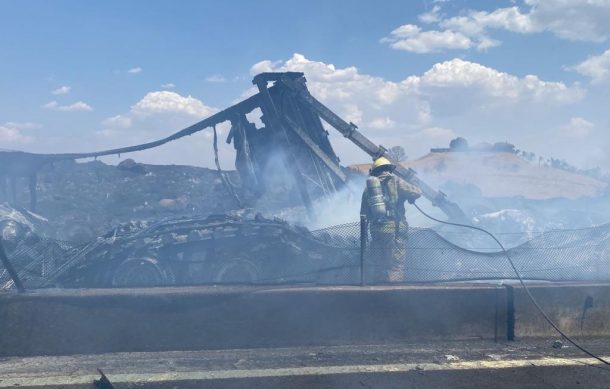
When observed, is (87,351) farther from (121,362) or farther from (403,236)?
(403,236)

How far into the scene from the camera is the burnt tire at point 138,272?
847 centimetres

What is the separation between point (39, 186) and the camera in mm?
19141

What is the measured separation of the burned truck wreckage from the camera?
725 centimetres

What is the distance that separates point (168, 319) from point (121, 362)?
2.02 feet

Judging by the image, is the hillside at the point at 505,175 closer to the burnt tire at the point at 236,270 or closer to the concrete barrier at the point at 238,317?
the burnt tire at the point at 236,270

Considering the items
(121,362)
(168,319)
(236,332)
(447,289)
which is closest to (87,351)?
(121,362)

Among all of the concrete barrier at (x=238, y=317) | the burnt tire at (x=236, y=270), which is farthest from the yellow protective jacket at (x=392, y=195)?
the burnt tire at (x=236, y=270)

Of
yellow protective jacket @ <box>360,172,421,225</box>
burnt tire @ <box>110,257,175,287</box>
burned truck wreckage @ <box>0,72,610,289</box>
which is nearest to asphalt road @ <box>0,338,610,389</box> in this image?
burned truck wreckage @ <box>0,72,610,289</box>

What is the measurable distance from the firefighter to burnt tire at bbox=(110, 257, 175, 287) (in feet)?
12.0

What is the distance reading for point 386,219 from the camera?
301 inches

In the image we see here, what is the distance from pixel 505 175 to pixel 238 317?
43530 millimetres

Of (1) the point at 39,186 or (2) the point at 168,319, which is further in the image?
(1) the point at 39,186

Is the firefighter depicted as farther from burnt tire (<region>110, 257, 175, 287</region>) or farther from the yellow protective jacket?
burnt tire (<region>110, 257, 175, 287</region>)

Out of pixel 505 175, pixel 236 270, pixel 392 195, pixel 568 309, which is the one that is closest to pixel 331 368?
pixel 568 309
